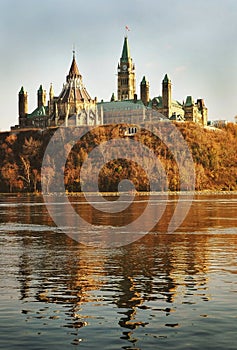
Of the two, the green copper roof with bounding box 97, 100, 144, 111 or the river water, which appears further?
the green copper roof with bounding box 97, 100, 144, 111

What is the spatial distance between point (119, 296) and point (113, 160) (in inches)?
5434

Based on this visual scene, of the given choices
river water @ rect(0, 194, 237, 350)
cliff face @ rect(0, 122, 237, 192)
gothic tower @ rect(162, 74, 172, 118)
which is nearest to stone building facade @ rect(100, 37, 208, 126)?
gothic tower @ rect(162, 74, 172, 118)

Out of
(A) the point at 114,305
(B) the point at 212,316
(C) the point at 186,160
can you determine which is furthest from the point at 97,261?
(C) the point at 186,160

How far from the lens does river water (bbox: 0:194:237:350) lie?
15.2m

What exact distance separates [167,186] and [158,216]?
84556 mm

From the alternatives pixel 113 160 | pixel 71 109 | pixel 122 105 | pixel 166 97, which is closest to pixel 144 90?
pixel 122 105

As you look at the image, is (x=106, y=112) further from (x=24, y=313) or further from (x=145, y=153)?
(x=24, y=313)

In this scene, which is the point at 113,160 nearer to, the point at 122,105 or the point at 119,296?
the point at 122,105

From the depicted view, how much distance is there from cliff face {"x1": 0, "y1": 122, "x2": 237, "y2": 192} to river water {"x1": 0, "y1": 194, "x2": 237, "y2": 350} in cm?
10992

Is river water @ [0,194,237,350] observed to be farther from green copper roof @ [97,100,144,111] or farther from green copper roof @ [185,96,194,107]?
green copper roof @ [185,96,194,107]

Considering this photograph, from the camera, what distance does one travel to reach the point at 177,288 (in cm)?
2056

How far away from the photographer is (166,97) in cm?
18500

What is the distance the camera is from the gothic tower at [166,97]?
183288 mm

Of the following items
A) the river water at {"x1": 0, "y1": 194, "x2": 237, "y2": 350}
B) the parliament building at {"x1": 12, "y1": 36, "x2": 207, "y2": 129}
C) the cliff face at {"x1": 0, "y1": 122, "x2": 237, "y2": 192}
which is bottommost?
the river water at {"x1": 0, "y1": 194, "x2": 237, "y2": 350}
